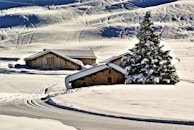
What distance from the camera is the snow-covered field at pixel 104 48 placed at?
23406 mm

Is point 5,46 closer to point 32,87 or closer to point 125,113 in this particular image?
point 32,87

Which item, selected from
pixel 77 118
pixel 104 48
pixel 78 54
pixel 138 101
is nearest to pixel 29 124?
pixel 77 118

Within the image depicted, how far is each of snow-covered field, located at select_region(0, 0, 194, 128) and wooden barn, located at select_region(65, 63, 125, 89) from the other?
2326 millimetres

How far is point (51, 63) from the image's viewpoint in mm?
63188

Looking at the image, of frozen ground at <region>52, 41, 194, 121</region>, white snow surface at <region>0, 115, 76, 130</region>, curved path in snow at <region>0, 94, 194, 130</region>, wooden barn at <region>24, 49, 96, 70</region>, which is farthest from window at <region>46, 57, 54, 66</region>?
white snow surface at <region>0, 115, 76, 130</region>

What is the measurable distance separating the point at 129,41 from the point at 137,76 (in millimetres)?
111014

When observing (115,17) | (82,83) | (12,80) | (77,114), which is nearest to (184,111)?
(77,114)

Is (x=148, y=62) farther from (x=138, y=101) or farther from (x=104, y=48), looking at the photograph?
(x=104, y=48)

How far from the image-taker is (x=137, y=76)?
35719mm

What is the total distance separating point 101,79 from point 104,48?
85011mm

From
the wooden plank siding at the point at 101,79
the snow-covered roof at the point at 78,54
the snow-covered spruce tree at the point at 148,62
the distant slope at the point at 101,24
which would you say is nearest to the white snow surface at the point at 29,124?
the snow-covered spruce tree at the point at 148,62

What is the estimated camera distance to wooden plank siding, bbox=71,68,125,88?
126 ft

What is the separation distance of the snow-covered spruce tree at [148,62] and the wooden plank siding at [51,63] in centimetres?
2780

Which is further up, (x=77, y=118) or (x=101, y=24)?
(x=101, y=24)
